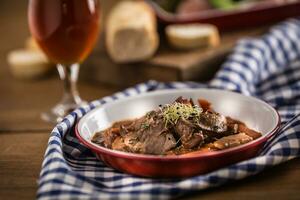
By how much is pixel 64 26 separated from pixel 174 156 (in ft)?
2.47

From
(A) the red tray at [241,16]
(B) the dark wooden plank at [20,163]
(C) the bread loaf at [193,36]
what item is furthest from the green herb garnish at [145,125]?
(A) the red tray at [241,16]

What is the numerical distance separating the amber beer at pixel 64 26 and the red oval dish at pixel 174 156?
0.34m

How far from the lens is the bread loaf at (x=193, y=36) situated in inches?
98.7

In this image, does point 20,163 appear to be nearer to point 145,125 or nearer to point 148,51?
point 145,125

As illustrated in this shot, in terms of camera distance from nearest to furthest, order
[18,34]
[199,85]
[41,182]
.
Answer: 1. [41,182]
2. [199,85]
3. [18,34]

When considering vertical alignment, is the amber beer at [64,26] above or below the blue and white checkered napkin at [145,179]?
above

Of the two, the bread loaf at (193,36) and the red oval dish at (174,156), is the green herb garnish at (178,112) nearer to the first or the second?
the red oval dish at (174,156)

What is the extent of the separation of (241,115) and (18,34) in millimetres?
2042

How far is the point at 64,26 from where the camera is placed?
1960mm

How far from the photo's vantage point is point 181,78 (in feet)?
7.69

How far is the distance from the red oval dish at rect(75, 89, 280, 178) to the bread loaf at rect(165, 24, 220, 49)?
2.40ft

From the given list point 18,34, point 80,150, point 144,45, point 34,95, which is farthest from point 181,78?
point 18,34

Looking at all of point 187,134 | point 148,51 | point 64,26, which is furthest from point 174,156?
point 148,51

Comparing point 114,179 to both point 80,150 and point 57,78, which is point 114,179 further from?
point 57,78
